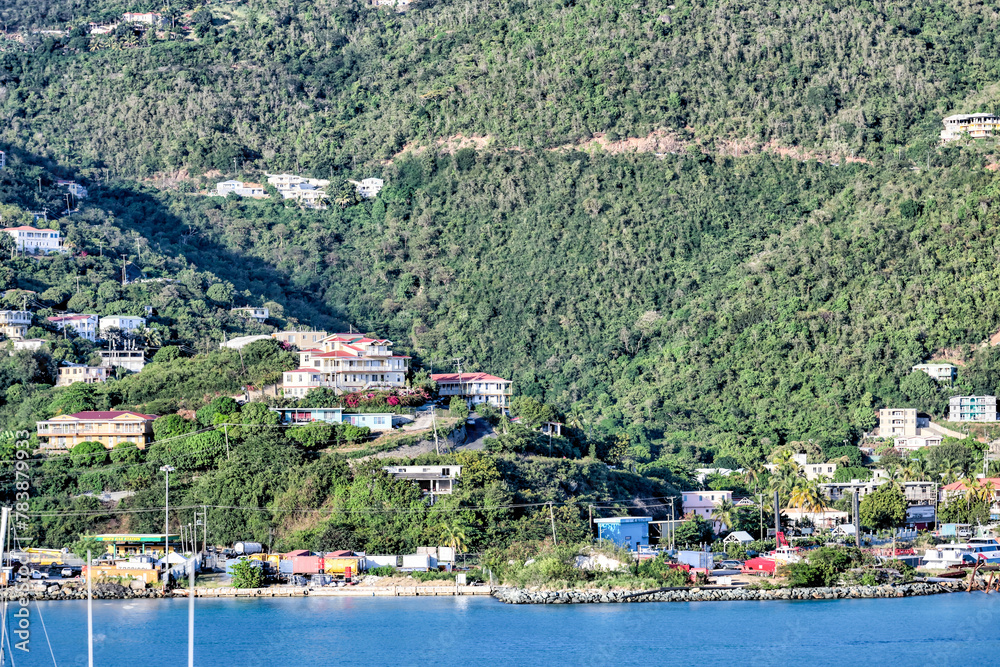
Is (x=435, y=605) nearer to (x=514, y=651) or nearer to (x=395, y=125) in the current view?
(x=514, y=651)

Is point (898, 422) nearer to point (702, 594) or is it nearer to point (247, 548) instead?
point (702, 594)

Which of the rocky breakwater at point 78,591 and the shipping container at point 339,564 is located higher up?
the shipping container at point 339,564

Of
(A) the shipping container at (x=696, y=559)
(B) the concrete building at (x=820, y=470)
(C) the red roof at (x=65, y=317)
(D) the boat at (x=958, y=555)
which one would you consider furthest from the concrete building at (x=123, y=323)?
(D) the boat at (x=958, y=555)

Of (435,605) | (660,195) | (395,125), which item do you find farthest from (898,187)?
(435,605)

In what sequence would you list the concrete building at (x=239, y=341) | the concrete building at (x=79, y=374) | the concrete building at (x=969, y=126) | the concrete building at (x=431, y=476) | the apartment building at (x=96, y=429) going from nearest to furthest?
the concrete building at (x=431, y=476), the apartment building at (x=96, y=429), the concrete building at (x=79, y=374), the concrete building at (x=239, y=341), the concrete building at (x=969, y=126)

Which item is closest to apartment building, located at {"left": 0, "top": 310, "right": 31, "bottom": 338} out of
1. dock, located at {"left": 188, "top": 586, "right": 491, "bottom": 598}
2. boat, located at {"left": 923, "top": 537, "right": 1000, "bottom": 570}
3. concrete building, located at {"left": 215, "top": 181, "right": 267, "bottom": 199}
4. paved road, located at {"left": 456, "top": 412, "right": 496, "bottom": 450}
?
paved road, located at {"left": 456, "top": 412, "right": 496, "bottom": 450}

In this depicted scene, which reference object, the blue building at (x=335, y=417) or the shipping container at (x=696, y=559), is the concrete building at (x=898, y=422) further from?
the blue building at (x=335, y=417)
